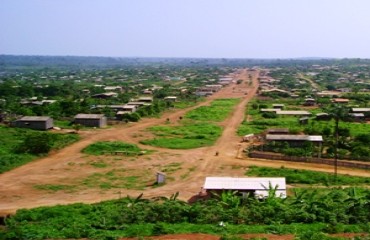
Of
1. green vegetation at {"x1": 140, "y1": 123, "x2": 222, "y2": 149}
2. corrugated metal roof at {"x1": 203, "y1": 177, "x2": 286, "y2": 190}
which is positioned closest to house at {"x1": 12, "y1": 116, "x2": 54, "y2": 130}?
green vegetation at {"x1": 140, "y1": 123, "x2": 222, "y2": 149}

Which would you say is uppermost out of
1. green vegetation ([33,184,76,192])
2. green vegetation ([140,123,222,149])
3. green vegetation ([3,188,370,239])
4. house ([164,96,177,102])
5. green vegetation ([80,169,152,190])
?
green vegetation ([3,188,370,239])

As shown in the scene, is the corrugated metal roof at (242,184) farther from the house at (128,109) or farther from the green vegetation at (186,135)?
the house at (128,109)

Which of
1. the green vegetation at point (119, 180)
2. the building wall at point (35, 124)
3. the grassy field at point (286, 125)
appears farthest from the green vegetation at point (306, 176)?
the building wall at point (35, 124)

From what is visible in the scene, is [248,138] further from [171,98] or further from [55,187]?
[171,98]

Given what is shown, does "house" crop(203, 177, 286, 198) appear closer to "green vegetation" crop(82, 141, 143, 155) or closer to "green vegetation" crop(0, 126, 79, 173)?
"green vegetation" crop(82, 141, 143, 155)

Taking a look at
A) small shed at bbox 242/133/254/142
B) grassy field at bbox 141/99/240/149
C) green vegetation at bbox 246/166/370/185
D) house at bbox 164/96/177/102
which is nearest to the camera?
green vegetation at bbox 246/166/370/185

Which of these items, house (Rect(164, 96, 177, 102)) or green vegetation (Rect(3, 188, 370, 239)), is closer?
green vegetation (Rect(3, 188, 370, 239))

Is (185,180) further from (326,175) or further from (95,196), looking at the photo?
(326,175)

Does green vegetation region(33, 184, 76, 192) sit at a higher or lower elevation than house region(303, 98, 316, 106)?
lower
